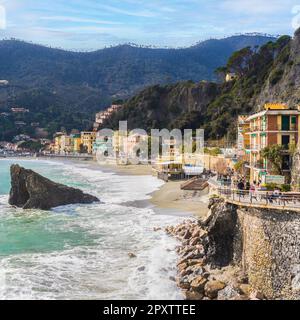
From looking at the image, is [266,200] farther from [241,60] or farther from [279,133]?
[241,60]

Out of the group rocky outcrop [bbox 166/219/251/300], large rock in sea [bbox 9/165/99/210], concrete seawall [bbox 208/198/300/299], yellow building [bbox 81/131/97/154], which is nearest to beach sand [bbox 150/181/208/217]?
large rock in sea [bbox 9/165/99/210]

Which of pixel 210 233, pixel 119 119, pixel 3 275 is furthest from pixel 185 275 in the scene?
pixel 119 119

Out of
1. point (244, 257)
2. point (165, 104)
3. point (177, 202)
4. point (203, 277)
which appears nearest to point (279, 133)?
point (244, 257)

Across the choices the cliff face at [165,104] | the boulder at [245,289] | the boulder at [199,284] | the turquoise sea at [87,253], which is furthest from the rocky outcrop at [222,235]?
the cliff face at [165,104]

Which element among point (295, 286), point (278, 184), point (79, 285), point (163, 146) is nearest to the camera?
point (295, 286)

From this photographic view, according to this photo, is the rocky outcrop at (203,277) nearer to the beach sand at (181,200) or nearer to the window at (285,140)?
the window at (285,140)
